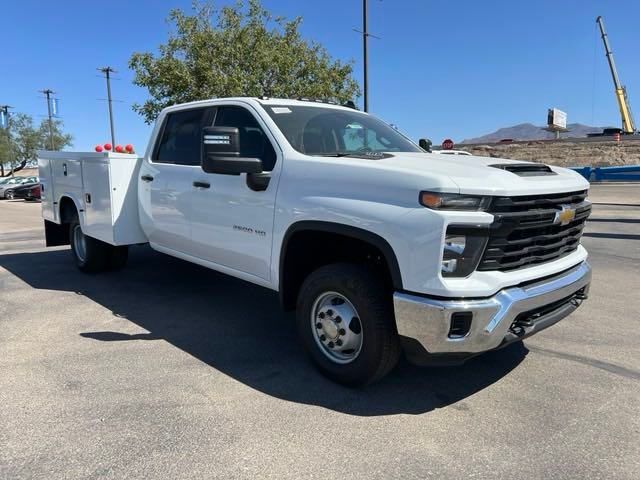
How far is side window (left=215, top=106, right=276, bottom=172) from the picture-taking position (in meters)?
4.13

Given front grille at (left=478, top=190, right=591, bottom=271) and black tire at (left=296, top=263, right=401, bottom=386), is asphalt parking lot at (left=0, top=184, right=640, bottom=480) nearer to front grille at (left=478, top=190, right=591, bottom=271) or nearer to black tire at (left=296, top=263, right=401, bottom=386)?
black tire at (left=296, top=263, right=401, bottom=386)

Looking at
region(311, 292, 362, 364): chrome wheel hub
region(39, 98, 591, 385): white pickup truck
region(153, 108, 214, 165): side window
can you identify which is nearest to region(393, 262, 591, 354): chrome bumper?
region(39, 98, 591, 385): white pickup truck

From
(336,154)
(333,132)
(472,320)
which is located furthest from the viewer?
(333,132)

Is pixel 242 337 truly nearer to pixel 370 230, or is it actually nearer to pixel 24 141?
pixel 370 230

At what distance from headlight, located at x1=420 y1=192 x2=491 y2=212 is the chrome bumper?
52 centimetres

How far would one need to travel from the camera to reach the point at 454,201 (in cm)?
297

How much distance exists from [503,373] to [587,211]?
52.4 inches

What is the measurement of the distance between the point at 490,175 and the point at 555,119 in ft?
294

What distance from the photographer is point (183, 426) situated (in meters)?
3.15

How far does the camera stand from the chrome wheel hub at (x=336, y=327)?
11.6 ft

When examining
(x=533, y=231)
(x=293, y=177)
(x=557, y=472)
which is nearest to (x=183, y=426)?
(x=293, y=177)

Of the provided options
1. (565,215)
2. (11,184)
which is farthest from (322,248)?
(11,184)

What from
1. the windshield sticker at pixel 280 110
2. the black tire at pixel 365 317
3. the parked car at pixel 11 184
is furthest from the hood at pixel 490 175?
the parked car at pixel 11 184

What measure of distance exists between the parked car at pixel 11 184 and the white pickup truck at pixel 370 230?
3220 centimetres
